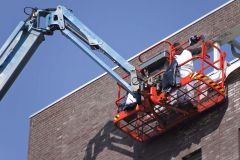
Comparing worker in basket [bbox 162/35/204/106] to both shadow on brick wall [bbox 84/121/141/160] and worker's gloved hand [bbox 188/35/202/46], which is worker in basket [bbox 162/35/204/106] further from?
shadow on brick wall [bbox 84/121/141/160]

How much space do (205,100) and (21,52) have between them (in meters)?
5.71

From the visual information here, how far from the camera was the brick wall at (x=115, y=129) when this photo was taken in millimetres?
36219

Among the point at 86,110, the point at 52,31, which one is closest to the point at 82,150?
the point at 86,110

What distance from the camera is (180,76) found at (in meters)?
36.8

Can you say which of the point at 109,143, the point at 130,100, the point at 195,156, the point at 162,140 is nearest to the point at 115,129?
the point at 109,143

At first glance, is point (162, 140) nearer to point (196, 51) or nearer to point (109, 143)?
point (109, 143)

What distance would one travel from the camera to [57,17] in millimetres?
39656

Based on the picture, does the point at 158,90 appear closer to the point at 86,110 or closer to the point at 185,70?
the point at 185,70

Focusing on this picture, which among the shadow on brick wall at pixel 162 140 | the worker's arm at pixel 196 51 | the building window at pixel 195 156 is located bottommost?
the building window at pixel 195 156

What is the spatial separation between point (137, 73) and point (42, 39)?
305 cm

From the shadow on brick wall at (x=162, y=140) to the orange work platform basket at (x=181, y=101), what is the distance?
210 millimetres

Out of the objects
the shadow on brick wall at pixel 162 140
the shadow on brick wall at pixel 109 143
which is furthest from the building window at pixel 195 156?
the shadow on brick wall at pixel 109 143

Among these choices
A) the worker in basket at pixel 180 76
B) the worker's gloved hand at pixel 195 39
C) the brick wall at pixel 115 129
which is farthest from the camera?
the worker's gloved hand at pixel 195 39

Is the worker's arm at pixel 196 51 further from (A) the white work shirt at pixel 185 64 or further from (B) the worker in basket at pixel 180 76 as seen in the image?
(A) the white work shirt at pixel 185 64
